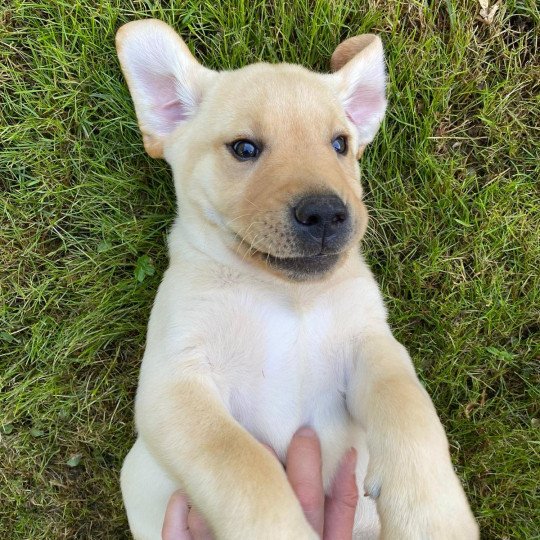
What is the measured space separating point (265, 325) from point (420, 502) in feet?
3.40

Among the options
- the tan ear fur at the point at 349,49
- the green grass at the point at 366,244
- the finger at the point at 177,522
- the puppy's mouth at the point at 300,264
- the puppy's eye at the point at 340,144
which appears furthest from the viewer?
the green grass at the point at 366,244

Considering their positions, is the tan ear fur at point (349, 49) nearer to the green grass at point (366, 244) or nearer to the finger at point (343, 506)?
the green grass at point (366, 244)

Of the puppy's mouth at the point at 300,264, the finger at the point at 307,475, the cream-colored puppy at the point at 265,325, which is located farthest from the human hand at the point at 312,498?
the puppy's mouth at the point at 300,264

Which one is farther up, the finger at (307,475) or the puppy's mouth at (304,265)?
the puppy's mouth at (304,265)

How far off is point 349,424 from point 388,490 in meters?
0.57

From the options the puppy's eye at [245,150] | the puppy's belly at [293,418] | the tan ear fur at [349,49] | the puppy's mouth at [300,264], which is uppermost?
the tan ear fur at [349,49]

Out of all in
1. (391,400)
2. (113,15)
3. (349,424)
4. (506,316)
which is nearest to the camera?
(391,400)

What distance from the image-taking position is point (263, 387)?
2615 mm

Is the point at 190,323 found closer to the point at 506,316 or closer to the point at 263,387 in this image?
the point at 263,387

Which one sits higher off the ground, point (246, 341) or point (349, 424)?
point (246, 341)

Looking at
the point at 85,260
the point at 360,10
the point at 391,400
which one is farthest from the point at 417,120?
the point at 85,260

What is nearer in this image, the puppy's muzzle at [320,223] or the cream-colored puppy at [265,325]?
the cream-colored puppy at [265,325]

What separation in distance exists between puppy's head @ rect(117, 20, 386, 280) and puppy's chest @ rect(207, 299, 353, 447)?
34 cm

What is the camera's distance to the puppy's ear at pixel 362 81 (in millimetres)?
3064
